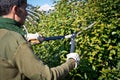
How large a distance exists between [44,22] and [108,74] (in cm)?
192

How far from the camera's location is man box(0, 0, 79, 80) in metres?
2.96

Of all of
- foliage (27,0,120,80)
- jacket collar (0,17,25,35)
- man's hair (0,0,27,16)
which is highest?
man's hair (0,0,27,16)

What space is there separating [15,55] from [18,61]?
50mm

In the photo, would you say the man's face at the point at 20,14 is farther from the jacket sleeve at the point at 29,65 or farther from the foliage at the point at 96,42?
the foliage at the point at 96,42

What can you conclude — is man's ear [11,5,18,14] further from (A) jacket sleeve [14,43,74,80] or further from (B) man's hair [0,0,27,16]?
(A) jacket sleeve [14,43,74,80]

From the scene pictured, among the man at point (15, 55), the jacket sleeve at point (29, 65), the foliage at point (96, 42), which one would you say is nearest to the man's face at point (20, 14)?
the man at point (15, 55)

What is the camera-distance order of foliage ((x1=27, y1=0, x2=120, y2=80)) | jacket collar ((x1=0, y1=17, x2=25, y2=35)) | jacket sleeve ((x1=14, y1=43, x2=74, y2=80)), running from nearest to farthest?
jacket sleeve ((x1=14, y1=43, x2=74, y2=80))
jacket collar ((x1=0, y1=17, x2=25, y2=35))
foliage ((x1=27, y1=0, x2=120, y2=80))

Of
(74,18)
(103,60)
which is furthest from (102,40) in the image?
(74,18)

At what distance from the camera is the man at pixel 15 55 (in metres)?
2.96

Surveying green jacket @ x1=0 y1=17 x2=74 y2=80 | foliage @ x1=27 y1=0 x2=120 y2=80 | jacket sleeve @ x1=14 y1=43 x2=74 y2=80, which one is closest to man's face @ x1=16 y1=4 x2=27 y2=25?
green jacket @ x1=0 y1=17 x2=74 y2=80

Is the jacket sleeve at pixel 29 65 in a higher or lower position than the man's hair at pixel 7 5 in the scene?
lower

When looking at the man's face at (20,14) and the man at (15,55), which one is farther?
the man's face at (20,14)

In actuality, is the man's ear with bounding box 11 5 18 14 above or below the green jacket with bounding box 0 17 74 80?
above

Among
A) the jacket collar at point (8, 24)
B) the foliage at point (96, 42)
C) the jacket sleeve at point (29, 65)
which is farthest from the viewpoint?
the foliage at point (96, 42)
